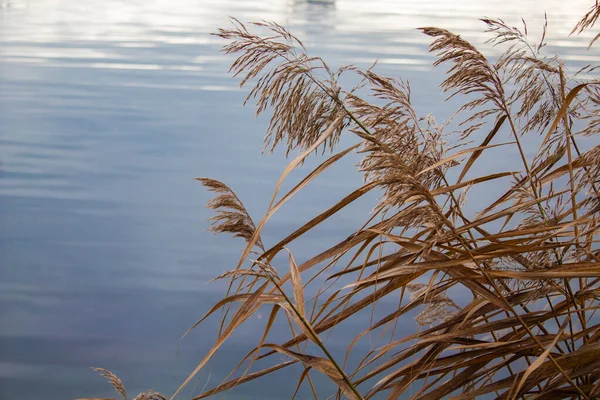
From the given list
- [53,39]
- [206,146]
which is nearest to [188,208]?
[206,146]

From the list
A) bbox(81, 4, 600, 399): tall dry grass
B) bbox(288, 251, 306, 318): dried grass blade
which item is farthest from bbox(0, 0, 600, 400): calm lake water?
bbox(288, 251, 306, 318): dried grass blade

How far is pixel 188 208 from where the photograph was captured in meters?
4.06

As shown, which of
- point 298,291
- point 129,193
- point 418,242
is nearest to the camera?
point 298,291

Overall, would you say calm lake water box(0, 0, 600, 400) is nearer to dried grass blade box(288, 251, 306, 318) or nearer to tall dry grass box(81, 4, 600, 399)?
tall dry grass box(81, 4, 600, 399)

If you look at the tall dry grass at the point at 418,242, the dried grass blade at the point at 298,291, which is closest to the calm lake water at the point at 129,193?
Result: the tall dry grass at the point at 418,242

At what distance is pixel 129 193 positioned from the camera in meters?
4.23

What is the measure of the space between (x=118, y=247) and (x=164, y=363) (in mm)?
1077

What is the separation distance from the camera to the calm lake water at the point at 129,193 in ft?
8.88

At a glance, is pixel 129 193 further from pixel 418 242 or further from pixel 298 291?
pixel 298 291

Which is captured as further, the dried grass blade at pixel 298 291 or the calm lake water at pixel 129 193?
the calm lake water at pixel 129 193

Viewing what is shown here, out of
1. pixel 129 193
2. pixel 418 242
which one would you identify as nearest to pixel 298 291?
pixel 418 242

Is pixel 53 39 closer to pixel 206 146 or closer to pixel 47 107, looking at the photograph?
pixel 47 107

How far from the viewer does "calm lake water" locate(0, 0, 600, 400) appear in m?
2.71

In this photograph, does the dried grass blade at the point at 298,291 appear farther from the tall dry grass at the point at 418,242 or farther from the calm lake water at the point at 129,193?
the calm lake water at the point at 129,193
